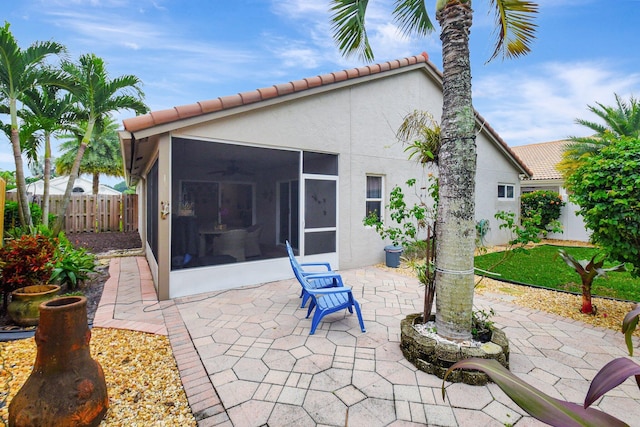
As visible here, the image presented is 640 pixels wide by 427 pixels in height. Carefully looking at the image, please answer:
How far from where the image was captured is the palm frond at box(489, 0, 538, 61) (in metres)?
3.96

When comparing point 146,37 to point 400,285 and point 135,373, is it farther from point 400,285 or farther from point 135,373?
point 400,285

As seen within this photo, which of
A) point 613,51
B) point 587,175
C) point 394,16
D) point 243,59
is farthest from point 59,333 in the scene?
point 613,51

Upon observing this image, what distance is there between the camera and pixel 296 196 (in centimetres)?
723

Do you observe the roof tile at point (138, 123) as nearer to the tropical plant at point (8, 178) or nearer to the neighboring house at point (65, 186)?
the tropical plant at point (8, 178)

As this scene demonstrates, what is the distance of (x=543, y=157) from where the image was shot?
72.8 feet

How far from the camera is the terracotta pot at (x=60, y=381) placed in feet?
7.24

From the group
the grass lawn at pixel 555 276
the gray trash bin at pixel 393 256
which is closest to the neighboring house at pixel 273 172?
the gray trash bin at pixel 393 256

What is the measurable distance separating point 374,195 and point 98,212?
1548 cm

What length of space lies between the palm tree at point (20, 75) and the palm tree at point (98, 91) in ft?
2.26

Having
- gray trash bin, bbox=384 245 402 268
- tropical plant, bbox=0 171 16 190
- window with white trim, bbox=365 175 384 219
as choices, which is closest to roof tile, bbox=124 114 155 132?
window with white trim, bbox=365 175 384 219

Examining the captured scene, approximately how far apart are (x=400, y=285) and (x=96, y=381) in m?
5.63

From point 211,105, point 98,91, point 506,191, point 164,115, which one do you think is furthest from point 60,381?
point 506,191

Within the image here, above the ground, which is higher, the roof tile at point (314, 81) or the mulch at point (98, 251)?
the roof tile at point (314, 81)

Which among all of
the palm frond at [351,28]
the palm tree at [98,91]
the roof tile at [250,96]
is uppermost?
the palm tree at [98,91]
